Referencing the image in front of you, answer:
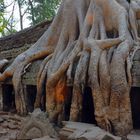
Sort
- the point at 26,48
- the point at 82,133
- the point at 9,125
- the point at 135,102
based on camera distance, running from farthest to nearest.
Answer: the point at 26,48
the point at 9,125
the point at 135,102
the point at 82,133

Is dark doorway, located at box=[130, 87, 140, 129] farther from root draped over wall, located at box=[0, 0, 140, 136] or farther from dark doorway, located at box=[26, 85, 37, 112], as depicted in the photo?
dark doorway, located at box=[26, 85, 37, 112]

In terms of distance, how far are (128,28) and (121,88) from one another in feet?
4.40

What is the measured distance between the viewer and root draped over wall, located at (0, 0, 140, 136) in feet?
15.0

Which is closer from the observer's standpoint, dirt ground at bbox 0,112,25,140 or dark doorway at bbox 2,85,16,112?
dirt ground at bbox 0,112,25,140

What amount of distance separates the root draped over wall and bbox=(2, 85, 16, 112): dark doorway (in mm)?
656

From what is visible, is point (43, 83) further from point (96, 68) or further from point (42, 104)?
point (96, 68)

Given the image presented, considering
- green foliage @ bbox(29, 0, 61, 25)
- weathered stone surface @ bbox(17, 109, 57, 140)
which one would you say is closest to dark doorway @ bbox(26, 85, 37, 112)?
weathered stone surface @ bbox(17, 109, 57, 140)

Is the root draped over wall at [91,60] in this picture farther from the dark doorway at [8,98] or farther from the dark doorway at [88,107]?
the dark doorway at [8,98]

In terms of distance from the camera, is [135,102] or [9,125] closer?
[135,102]

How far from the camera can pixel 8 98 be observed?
7754 millimetres

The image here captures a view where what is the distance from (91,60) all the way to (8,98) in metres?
3.38

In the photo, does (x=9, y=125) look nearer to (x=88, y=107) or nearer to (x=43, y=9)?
(x=88, y=107)

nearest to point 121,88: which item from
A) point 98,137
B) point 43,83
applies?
point 98,137

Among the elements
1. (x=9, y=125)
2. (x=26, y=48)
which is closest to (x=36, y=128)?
(x=9, y=125)
